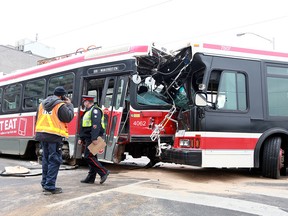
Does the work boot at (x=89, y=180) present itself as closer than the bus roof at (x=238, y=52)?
Yes

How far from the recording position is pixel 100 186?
Answer: 5859 millimetres

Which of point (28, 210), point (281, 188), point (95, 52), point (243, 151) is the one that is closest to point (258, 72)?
point (243, 151)

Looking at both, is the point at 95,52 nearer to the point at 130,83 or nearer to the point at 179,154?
the point at 130,83

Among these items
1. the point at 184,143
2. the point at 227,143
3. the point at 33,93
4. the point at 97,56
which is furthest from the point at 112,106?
the point at 33,93

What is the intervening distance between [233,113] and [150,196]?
9.25ft

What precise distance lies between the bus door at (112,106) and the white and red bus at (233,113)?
117 centimetres

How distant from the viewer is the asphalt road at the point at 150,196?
4.35 meters

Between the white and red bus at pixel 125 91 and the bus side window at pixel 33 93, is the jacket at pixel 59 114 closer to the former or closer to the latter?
the white and red bus at pixel 125 91

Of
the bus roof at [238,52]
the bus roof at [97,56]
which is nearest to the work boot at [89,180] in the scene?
the bus roof at [97,56]

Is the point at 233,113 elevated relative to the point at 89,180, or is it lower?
elevated

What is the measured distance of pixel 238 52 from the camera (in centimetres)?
720

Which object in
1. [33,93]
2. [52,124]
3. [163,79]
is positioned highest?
[163,79]

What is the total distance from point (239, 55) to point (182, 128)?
1.96 m

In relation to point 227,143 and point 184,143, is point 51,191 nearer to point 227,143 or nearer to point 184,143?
point 184,143
